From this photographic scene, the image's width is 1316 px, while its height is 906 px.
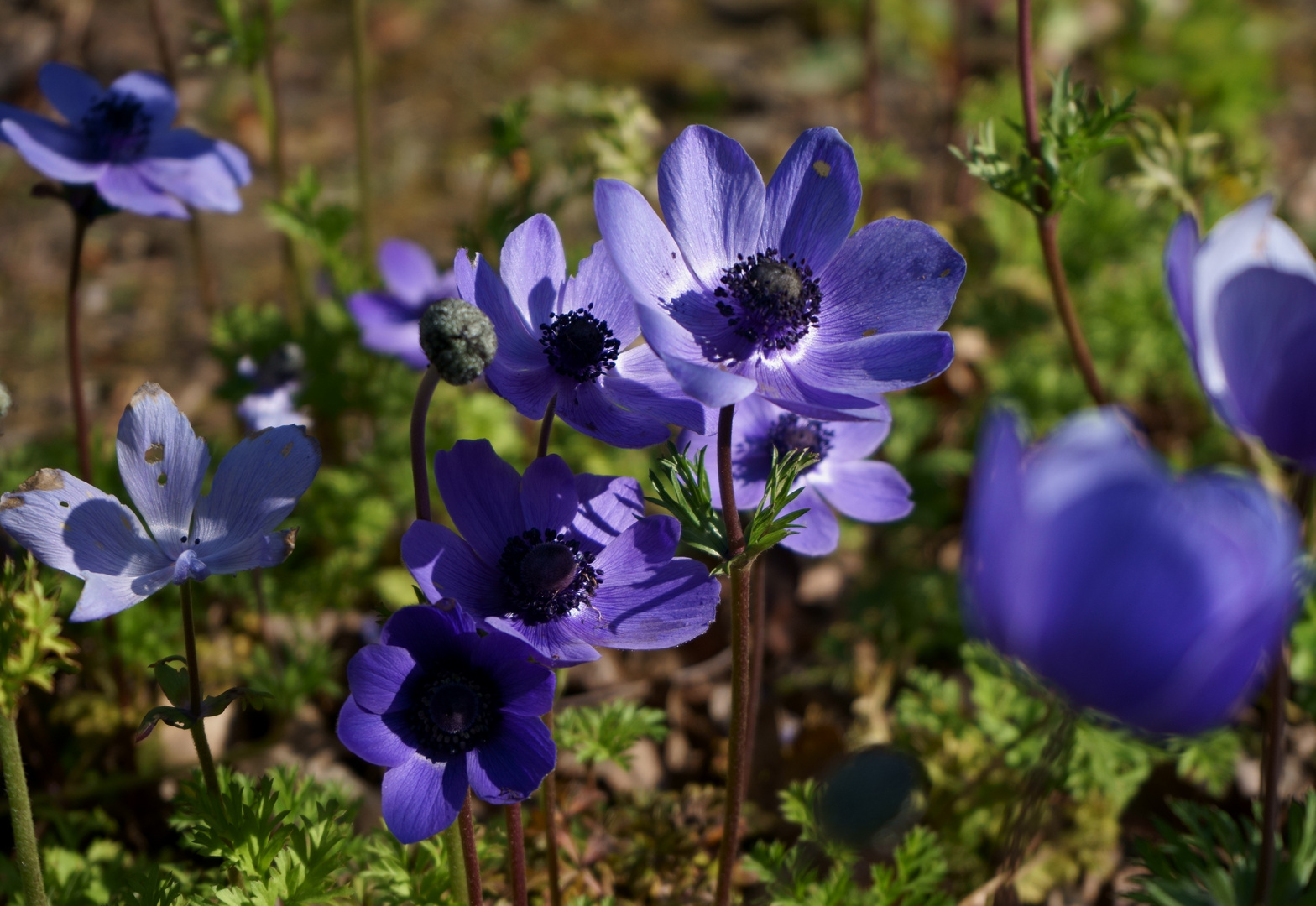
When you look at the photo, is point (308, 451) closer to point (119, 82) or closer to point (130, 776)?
point (130, 776)

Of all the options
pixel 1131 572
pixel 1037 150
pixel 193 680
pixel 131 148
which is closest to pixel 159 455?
pixel 193 680

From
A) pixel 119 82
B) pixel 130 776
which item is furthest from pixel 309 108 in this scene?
pixel 130 776

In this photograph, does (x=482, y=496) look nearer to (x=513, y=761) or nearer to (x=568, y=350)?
(x=568, y=350)

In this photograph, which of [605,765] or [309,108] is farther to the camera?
[309,108]

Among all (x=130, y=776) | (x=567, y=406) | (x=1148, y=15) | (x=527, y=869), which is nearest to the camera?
(x=567, y=406)

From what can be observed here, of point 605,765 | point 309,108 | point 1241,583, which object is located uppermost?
point 1241,583

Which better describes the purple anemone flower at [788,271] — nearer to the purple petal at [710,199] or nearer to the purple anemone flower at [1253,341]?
the purple petal at [710,199]
